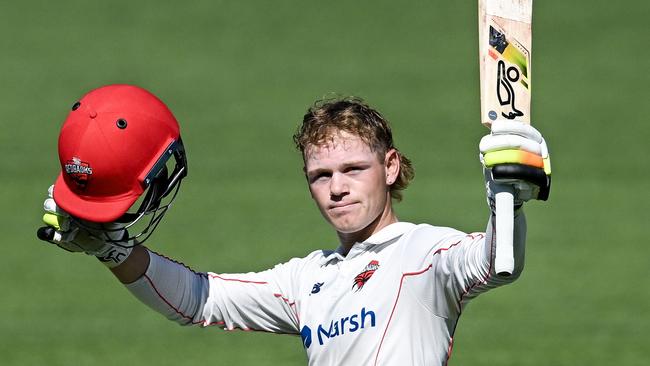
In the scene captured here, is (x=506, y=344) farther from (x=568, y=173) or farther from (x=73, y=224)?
(x=73, y=224)

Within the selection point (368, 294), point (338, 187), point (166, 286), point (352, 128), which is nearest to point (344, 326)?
point (368, 294)

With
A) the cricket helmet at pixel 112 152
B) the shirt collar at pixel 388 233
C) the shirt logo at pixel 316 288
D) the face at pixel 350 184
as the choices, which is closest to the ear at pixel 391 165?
the face at pixel 350 184

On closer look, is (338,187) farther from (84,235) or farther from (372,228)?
(84,235)

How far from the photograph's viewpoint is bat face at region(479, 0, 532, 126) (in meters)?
5.83

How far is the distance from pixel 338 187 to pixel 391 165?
0.39m

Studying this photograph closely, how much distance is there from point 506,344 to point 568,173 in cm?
488

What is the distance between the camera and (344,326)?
6.58 meters

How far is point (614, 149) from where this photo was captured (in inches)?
687

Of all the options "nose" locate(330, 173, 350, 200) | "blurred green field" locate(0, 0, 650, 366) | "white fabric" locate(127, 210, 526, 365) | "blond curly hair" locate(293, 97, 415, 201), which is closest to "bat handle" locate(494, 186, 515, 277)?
"white fabric" locate(127, 210, 526, 365)

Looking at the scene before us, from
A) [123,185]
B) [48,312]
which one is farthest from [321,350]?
[48,312]

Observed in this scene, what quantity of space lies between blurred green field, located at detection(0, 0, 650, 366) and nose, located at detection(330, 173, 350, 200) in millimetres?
5336

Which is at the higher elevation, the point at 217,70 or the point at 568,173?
the point at 217,70

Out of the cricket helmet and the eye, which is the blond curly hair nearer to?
the eye

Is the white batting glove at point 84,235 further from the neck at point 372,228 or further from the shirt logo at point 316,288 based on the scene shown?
the neck at point 372,228
